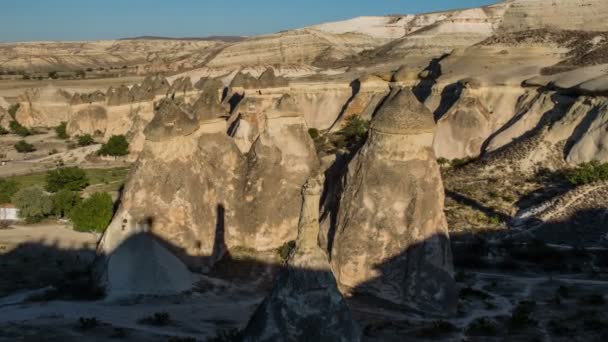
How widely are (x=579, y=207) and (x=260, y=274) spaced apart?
9.94 metres

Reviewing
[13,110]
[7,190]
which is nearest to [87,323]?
[7,190]

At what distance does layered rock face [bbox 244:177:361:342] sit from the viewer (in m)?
8.48

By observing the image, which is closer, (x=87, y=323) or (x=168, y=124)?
(x=87, y=323)

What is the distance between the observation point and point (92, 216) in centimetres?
1841

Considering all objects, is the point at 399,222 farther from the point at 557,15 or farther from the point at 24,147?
the point at 557,15

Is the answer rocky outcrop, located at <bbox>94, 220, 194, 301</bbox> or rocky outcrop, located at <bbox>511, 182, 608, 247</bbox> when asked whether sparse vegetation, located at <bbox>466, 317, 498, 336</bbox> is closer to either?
rocky outcrop, located at <bbox>94, 220, 194, 301</bbox>

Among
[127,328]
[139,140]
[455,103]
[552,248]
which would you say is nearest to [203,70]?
[139,140]

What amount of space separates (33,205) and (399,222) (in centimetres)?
1295

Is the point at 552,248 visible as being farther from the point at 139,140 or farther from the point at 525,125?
the point at 139,140

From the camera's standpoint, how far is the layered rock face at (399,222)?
1198cm

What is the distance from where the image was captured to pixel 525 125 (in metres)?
27.5

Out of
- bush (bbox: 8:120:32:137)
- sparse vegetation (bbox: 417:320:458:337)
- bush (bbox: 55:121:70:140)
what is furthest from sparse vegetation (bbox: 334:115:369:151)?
bush (bbox: 8:120:32:137)

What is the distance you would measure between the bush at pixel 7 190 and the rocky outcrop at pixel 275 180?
1036 cm

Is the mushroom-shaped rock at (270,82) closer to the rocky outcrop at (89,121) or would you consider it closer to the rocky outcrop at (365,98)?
the rocky outcrop at (365,98)
